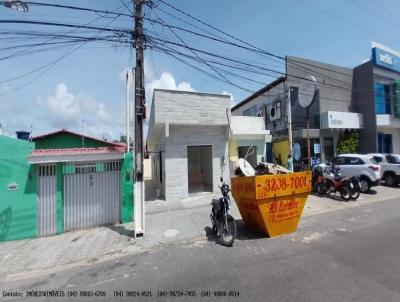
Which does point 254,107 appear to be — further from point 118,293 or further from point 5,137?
point 118,293

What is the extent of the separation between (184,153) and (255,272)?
26.6 ft

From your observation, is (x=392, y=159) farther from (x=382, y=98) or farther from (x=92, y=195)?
(x=92, y=195)

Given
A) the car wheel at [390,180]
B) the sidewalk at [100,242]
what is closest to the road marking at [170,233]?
the sidewalk at [100,242]

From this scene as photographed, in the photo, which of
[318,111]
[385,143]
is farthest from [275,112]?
[385,143]

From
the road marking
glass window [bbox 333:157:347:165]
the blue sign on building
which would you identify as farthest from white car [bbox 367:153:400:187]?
the road marking

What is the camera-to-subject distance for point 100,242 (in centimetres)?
694

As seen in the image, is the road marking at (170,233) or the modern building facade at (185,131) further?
the modern building facade at (185,131)

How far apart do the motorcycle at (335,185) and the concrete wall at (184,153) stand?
463cm

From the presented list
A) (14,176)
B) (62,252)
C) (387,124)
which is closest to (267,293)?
(62,252)

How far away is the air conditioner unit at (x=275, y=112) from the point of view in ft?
63.3

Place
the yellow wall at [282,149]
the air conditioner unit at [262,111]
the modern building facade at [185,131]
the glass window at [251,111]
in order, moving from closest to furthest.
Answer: the modern building facade at [185,131] → the yellow wall at [282,149] → the air conditioner unit at [262,111] → the glass window at [251,111]

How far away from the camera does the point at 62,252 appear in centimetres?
635

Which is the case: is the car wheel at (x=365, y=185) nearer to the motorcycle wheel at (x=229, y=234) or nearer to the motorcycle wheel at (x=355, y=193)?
the motorcycle wheel at (x=355, y=193)

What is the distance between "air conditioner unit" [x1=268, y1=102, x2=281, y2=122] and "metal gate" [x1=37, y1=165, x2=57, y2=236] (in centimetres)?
1597
